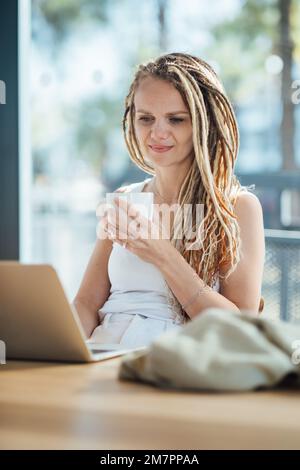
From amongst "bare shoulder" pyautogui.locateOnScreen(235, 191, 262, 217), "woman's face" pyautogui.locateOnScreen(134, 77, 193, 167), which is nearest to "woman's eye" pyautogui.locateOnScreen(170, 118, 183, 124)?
"woman's face" pyautogui.locateOnScreen(134, 77, 193, 167)

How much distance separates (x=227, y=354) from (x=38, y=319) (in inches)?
12.8

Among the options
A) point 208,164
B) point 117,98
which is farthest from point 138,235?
point 117,98

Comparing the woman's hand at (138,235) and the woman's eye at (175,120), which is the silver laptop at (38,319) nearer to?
the woman's hand at (138,235)

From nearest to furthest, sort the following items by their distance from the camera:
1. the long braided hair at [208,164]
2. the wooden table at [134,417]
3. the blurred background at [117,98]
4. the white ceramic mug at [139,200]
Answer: the wooden table at [134,417], the white ceramic mug at [139,200], the long braided hair at [208,164], the blurred background at [117,98]

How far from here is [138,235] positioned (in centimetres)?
173

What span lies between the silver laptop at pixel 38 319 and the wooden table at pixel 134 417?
0.29ft

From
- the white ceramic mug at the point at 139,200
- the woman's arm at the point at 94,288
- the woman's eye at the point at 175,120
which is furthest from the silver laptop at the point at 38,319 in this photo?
the woman's eye at the point at 175,120

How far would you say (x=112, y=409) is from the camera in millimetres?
844

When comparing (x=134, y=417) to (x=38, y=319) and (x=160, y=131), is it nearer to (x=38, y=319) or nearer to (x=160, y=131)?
(x=38, y=319)

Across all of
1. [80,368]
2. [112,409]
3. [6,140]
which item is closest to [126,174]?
[6,140]

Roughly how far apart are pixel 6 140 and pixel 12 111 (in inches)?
5.2

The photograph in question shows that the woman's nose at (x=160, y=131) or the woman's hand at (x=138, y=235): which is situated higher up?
the woman's nose at (x=160, y=131)

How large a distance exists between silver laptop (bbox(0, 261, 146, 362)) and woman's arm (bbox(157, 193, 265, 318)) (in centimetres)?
56

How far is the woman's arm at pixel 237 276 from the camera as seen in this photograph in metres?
1.72
